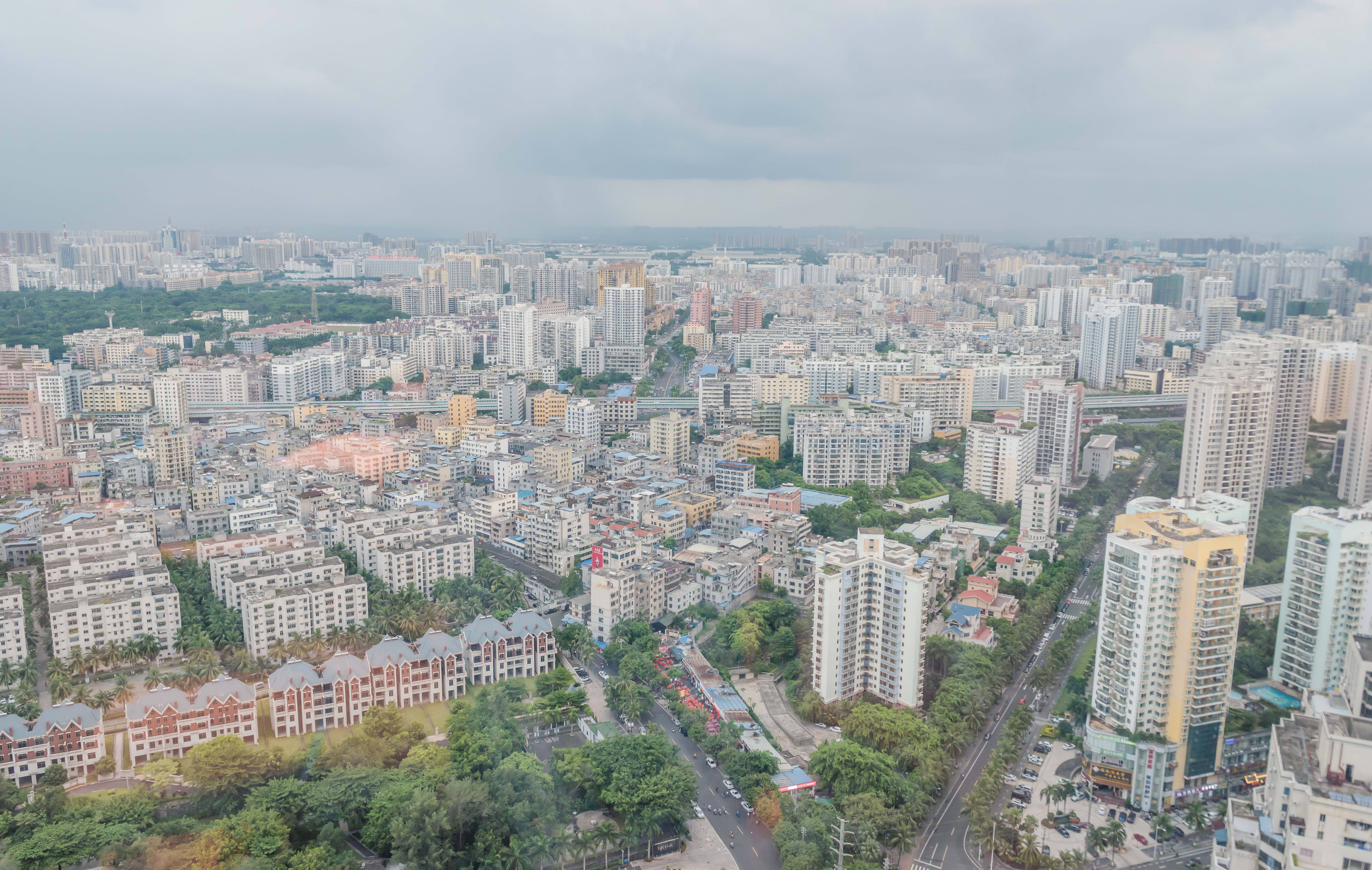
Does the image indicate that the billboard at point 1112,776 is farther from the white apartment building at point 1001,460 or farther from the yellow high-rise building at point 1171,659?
the white apartment building at point 1001,460

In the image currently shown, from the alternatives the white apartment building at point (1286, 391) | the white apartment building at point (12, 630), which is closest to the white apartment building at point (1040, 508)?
the white apartment building at point (1286, 391)

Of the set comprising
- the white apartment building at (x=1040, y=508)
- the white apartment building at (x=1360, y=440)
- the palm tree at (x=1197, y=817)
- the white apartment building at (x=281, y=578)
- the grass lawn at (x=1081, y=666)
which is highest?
the white apartment building at (x=1360, y=440)

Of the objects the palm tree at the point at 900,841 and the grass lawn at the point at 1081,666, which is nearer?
the palm tree at the point at 900,841

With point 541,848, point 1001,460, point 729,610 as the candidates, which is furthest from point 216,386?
point 541,848

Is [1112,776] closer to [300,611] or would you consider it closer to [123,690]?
[300,611]

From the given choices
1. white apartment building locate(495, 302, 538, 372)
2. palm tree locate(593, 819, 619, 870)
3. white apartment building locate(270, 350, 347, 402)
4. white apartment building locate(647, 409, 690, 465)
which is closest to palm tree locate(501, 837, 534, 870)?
palm tree locate(593, 819, 619, 870)

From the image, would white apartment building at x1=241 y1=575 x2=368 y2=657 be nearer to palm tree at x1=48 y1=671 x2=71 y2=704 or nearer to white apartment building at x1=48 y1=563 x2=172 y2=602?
white apartment building at x1=48 y1=563 x2=172 y2=602
